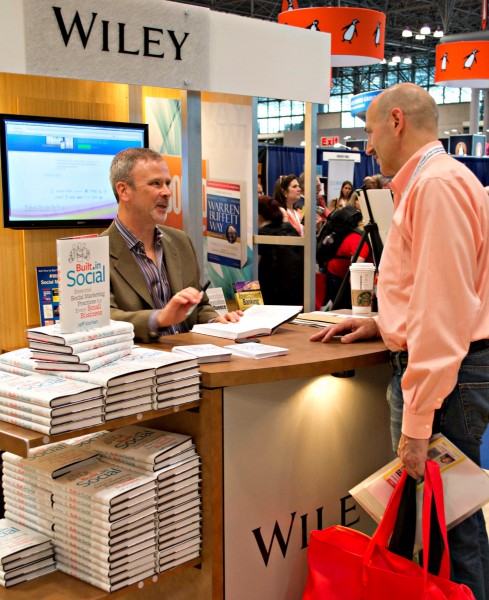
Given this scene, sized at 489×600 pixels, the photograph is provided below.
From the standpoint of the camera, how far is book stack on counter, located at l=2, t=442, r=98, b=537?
215 centimetres

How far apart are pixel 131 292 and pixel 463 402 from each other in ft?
4.39

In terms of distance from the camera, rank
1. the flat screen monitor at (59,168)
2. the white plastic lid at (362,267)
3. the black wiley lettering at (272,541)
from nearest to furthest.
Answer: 1. the black wiley lettering at (272,541)
2. the white plastic lid at (362,267)
3. the flat screen monitor at (59,168)

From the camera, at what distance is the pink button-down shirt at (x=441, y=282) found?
206cm

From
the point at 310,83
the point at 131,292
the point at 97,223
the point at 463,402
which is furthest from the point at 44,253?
the point at 463,402

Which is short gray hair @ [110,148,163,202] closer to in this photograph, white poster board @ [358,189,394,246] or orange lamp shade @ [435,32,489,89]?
white poster board @ [358,189,394,246]

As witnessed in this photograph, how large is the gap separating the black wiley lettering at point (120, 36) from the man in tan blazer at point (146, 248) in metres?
0.51

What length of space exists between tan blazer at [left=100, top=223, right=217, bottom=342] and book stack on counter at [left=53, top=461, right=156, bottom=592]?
2.16 ft

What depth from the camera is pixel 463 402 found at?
7.29 ft

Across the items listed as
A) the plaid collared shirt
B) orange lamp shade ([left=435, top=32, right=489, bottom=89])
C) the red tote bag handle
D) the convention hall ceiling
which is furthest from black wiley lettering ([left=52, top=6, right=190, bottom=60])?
the convention hall ceiling

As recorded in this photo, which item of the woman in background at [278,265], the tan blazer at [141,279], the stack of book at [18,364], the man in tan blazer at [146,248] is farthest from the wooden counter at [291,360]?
the woman in background at [278,265]

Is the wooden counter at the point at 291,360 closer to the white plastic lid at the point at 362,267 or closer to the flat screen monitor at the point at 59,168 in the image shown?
the white plastic lid at the point at 362,267

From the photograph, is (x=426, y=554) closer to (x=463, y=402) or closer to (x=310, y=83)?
(x=463, y=402)

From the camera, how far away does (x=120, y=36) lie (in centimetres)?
330

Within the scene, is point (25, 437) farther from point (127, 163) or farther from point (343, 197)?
point (343, 197)
